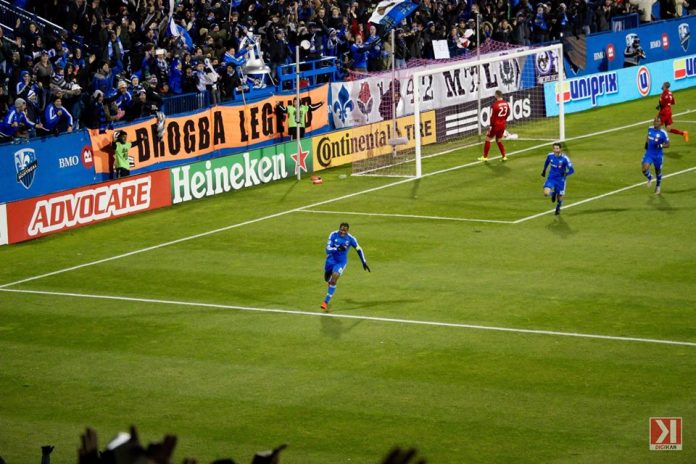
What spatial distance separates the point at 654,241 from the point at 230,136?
15.4 m

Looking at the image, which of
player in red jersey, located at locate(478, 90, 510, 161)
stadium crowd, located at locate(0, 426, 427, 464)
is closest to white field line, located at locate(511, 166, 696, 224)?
player in red jersey, located at locate(478, 90, 510, 161)

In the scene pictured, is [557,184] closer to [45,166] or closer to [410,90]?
[45,166]

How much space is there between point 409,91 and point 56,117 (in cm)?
1494

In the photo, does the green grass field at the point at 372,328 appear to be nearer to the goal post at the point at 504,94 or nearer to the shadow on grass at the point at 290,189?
the shadow on grass at the point at 290,189

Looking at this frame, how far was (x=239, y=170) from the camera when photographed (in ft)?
129

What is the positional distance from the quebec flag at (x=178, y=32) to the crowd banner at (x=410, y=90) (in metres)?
5.29

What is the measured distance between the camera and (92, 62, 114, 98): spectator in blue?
3816 cm

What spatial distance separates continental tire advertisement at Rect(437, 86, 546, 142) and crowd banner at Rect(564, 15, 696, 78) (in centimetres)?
551

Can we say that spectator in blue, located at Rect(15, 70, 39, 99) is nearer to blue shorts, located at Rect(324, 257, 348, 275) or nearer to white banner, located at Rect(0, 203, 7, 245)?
white banner, located at Rect(0, 203, 7, 245)

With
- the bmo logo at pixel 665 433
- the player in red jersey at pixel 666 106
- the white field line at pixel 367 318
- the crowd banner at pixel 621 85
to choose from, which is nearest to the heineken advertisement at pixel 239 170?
the white field line at pixel 367 318

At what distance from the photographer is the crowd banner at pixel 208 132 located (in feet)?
124

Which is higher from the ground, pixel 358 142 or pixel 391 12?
pixel 391 12

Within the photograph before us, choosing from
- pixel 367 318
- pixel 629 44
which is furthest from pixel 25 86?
pixel 629 44

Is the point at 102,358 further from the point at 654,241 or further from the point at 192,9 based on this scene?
the point at 192,9
